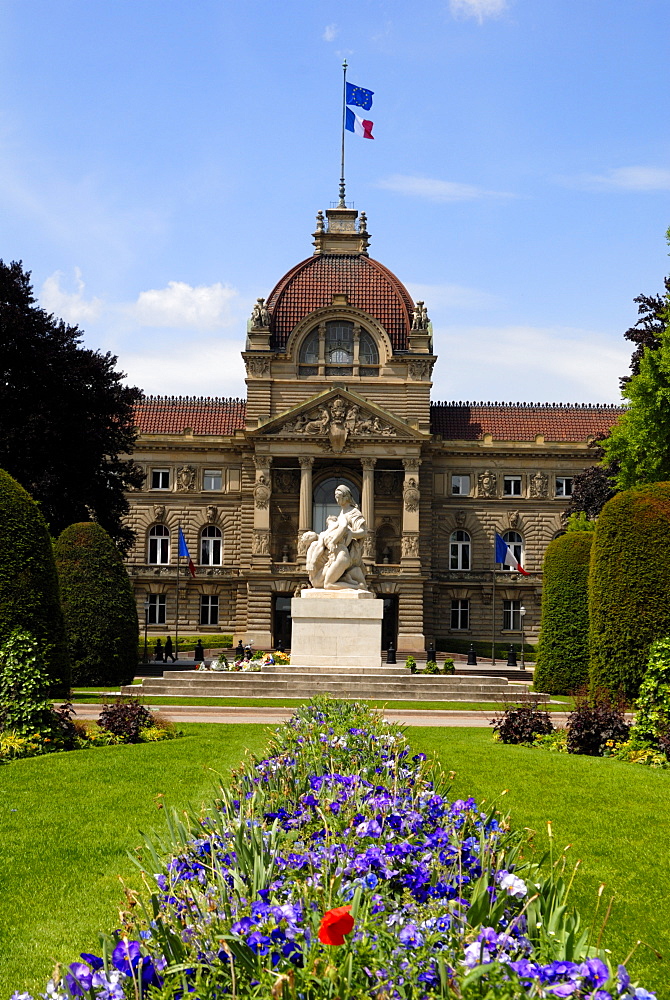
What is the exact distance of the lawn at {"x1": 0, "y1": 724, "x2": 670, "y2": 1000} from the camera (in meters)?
6.62

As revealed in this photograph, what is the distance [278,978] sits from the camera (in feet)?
11.5

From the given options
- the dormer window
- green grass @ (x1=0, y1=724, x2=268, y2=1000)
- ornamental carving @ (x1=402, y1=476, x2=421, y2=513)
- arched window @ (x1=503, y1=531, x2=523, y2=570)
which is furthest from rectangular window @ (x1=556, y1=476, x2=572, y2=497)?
green grass @ (x1=0, y1=724, x2=268, y2=1000)

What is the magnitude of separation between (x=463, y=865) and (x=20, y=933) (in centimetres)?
320

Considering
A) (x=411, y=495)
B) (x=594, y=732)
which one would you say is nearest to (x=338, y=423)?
(x=411, y=495)

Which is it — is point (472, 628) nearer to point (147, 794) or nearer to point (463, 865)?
point (147, 794)

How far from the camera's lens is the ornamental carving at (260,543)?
210ft

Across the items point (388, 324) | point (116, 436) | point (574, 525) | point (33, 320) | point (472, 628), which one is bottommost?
point (472, 628)

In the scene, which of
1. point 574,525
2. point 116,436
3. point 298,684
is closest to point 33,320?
point 116,436

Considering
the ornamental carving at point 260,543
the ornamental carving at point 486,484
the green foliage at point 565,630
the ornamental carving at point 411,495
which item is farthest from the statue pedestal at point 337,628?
the ornamental carving at point 486,484

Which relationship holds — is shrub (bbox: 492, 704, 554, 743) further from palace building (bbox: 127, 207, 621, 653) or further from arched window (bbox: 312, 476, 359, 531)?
arched window (bbox: 312, 476, 359, 531)

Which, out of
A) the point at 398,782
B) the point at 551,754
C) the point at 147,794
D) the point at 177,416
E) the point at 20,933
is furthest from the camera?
the point at 177,416

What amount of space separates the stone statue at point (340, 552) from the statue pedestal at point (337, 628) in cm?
46

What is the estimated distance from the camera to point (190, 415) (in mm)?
73375

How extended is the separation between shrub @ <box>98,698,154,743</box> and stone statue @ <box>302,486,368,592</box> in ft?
38.9
